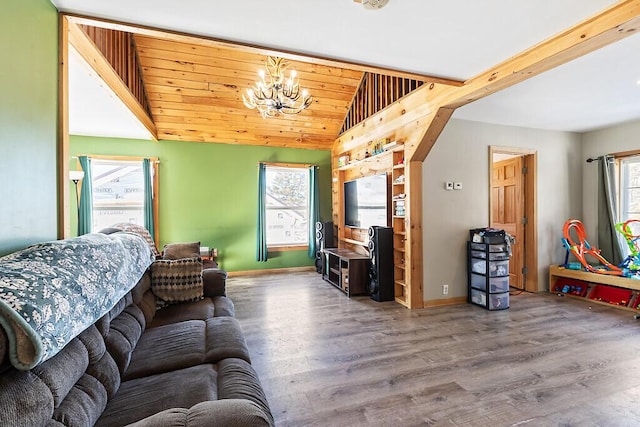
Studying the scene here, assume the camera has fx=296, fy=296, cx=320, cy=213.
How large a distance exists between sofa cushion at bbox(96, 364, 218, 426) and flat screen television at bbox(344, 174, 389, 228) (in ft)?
11.0

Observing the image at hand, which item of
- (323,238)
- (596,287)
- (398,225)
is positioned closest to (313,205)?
(323,238)

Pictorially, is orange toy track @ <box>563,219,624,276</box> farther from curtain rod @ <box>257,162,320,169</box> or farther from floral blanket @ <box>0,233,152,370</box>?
floral blanket @ <box>0,233,152,370</box>

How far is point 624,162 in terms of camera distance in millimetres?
4312

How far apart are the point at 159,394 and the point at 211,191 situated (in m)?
4.64

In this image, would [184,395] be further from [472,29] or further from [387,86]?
[387,86]

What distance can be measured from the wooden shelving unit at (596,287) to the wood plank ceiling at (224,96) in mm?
4352

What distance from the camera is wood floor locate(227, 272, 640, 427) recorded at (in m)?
1.82

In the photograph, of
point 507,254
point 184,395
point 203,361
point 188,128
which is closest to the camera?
point 184,395

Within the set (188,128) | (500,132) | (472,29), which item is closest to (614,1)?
(472,29)

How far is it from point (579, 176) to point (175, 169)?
6.85 metres

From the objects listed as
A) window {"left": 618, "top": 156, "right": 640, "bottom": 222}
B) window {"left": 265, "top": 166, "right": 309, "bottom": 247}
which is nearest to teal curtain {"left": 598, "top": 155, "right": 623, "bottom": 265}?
window {"left": 618, "top": 156, "right": 640, "bottom": 222}

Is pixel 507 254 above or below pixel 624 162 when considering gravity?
below

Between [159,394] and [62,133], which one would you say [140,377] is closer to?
[159,394]

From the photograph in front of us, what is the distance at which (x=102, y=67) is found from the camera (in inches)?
108
